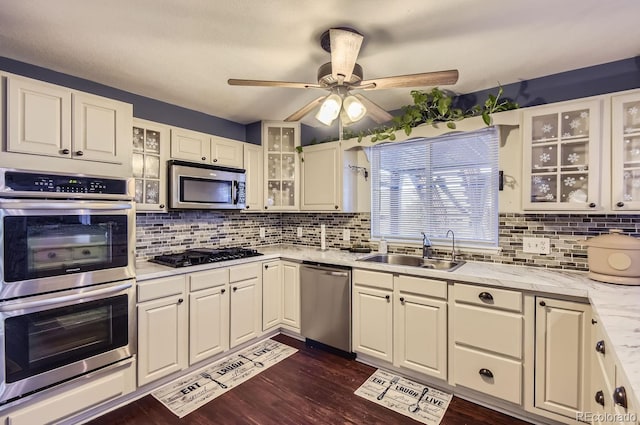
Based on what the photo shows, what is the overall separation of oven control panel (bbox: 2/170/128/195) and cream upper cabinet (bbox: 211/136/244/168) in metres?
1.13

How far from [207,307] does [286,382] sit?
2.95 ft

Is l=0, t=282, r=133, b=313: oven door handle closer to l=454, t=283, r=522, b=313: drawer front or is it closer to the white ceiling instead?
the white ceiling

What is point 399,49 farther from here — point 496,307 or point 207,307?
point 207,307

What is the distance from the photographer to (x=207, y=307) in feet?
8.53

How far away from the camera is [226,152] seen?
10.5 ft

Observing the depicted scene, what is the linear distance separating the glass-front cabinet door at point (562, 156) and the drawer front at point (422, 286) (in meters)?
0.87

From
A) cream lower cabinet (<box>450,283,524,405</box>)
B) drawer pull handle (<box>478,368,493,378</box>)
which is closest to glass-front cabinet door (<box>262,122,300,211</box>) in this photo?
cream lower cabinet (<box>450,283,524,405</box>)

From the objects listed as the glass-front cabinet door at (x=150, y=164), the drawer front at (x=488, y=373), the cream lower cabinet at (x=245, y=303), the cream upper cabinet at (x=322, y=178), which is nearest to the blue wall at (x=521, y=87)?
the glass-front cabinet door at (x=150, y=164)

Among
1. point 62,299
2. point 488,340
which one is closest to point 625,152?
point 488,340

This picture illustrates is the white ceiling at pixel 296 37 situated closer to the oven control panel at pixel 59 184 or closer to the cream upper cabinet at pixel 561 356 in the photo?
the oven control panel at pixel 59 184

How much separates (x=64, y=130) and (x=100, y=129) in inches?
7.7

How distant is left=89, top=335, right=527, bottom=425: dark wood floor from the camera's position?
199 centimetres

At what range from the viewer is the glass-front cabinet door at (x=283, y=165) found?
3.57 metres

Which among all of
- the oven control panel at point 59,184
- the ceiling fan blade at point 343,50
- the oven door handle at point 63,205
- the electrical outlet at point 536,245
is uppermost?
the ceiling fan blade at point 343,50
